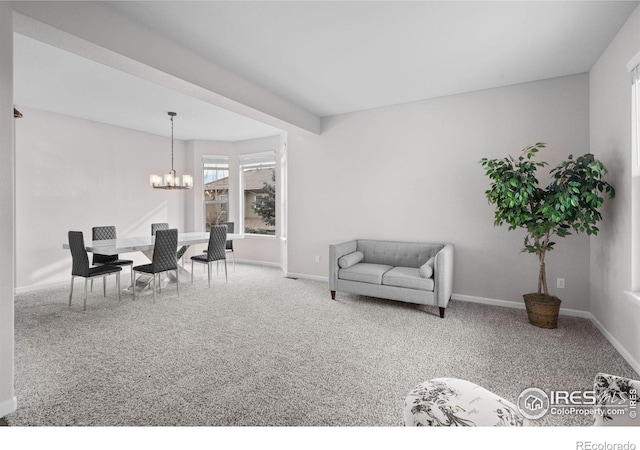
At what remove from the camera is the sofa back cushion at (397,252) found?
13.5 ft

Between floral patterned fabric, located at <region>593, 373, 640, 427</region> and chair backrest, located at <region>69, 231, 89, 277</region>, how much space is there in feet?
14.8

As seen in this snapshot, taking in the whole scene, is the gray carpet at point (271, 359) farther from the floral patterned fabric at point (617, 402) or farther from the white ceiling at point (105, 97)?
the white ceiling at point (105, 97)

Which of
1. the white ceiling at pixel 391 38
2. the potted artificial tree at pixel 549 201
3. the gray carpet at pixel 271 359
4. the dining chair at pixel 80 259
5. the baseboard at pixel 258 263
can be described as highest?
the white ceiling at pixel 391 38

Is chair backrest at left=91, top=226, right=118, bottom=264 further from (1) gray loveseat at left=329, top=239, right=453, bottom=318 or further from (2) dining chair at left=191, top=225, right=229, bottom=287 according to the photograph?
(1) gray loveseat at left=329, top=239, right=453, bottom=318

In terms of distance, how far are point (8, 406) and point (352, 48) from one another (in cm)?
363

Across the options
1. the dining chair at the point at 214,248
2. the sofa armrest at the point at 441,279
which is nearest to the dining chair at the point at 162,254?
the dining chair at the point at 214,248

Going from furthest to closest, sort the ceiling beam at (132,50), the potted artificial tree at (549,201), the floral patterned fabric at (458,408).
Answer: the potted artificial tree at (549,201) → the ceiling beam at (132,50) → the floral patterned fabric at (458,408)

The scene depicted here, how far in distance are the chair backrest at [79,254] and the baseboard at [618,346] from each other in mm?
5274

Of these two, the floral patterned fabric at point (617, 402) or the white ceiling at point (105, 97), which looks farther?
the white ceiling at point (105, 97)

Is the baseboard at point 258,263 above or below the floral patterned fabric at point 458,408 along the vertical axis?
below

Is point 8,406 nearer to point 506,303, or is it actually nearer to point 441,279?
point 441,279
